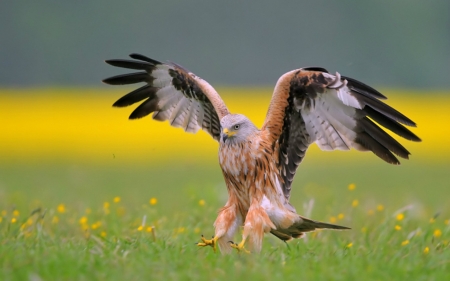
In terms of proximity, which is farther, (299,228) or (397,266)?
(299,228)

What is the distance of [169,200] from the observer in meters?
12.1

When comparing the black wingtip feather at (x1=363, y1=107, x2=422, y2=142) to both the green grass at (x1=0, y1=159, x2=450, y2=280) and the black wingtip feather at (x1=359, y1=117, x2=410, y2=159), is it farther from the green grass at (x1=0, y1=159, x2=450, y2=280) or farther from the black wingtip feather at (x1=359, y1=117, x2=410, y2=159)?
the green grass at (x1=0, y1=159, x2=450, y2=280)

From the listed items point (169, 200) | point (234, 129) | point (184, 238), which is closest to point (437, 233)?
point (234, 129)

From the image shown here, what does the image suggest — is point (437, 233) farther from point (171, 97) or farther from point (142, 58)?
point (142, 58)

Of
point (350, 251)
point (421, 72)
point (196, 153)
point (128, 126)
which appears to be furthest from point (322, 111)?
point (421, 72)

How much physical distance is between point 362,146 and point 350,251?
162 cm

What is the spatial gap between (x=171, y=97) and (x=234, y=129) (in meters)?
1.97

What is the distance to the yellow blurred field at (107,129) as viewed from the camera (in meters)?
20.4

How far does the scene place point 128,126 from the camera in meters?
23.5

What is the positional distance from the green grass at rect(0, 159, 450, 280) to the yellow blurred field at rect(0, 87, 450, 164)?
15.3 ft

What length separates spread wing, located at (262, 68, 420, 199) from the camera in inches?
296

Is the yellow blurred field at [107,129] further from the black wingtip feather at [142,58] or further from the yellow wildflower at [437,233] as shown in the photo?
the yellow wildflower at [437,233]

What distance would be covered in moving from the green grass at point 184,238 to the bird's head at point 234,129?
111 centimetres

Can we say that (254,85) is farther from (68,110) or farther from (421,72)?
(68,110)
